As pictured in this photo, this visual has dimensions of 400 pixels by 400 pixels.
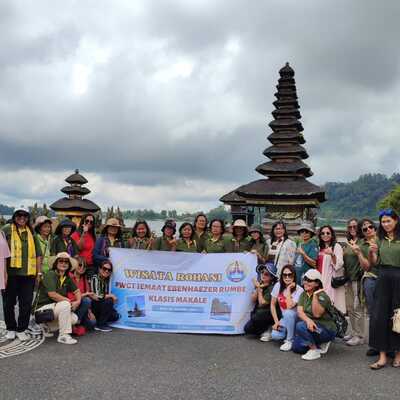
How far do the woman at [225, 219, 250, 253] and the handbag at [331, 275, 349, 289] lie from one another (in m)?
1.50

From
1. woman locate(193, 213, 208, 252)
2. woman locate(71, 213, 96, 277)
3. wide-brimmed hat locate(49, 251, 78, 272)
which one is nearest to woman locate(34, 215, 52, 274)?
wide-brimmed hat locate(49, 251, 78, 272)

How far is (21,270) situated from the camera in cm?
633

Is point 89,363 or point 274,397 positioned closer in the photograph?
point 274,397

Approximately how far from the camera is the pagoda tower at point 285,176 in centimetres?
1902

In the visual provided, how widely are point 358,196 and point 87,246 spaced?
176 metres

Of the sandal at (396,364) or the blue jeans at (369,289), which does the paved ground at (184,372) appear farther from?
the blue jeans at (369,289)

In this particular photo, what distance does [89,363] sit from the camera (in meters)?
5.34

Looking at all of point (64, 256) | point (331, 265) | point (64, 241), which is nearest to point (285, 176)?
point (331, 265)

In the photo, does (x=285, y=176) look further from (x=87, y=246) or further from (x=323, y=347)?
(x=323, y=347)

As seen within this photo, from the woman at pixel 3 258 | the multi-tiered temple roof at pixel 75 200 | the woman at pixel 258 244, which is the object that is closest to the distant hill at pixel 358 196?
the multi-tiered temple roof at pixel 75 200

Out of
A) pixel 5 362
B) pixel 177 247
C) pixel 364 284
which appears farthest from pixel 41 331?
pixel 364 284

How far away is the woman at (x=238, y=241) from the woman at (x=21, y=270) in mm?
3044

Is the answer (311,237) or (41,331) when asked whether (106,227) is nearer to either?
(41,331)

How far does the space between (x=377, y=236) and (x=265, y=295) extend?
1907 millimetres
